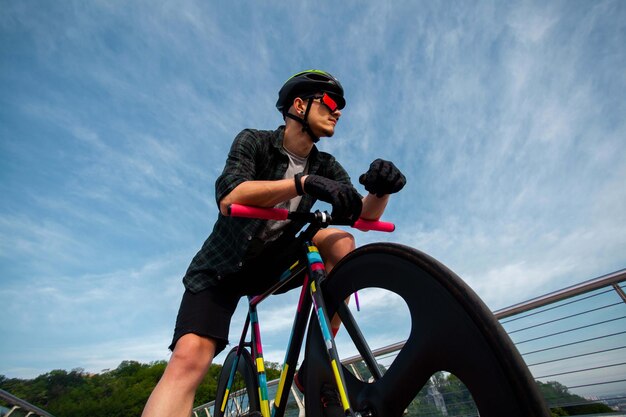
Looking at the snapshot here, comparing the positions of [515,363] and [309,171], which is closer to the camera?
[515,363]

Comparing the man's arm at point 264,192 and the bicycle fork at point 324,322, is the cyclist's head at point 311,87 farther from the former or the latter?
the bicycle fork at point 324,322

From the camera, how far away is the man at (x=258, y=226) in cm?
169

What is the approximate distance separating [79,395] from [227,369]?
91319mm

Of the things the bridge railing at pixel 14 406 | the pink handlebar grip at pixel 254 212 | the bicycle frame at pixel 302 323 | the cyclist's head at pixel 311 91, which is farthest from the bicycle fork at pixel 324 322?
the bridge railing at pixel 14 406

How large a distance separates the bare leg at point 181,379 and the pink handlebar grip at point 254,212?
100 cm

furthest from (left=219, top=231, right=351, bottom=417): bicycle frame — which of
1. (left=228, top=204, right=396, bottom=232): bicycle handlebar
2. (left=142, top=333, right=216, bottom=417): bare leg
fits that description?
(left=142, top=333, right=216, bottom=417): bare leg

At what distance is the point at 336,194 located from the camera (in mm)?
Answer: 1465

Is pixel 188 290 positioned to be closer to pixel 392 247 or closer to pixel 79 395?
pixel 392 247

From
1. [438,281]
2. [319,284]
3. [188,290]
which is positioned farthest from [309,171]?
[438,281]

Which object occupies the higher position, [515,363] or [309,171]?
[309,171]

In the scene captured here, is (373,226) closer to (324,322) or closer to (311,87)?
(324,322)

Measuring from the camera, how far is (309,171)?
248 cm

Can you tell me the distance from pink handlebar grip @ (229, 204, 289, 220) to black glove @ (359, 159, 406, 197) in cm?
50

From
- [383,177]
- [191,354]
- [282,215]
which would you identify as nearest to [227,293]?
[191,354]
